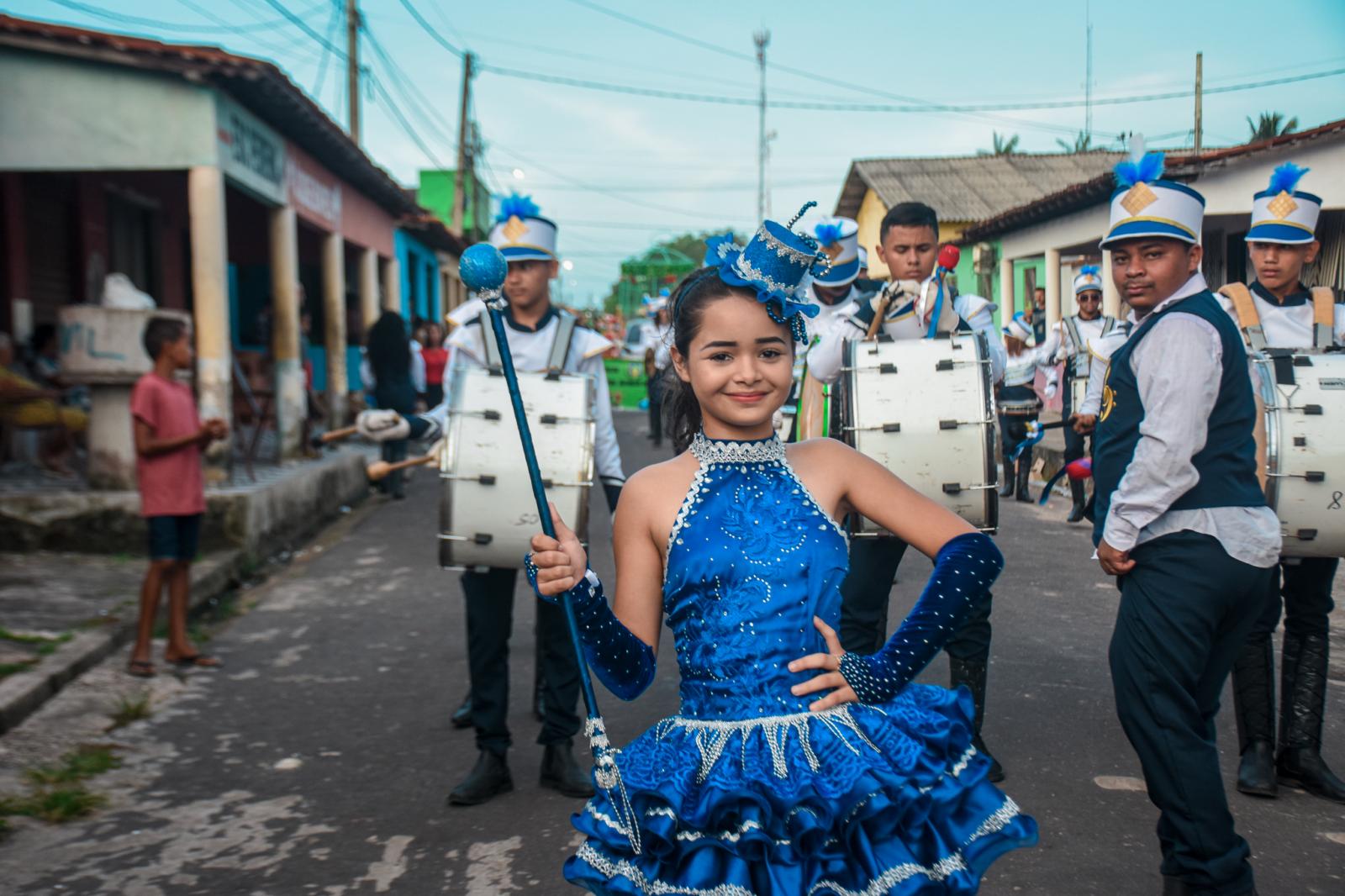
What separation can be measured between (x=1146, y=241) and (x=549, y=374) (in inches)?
87.4

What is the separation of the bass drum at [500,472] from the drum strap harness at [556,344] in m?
0.16

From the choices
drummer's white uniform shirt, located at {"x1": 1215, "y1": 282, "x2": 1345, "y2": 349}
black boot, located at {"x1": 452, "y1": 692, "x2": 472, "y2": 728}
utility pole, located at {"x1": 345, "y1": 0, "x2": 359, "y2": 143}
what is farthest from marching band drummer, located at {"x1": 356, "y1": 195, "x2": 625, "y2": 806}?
utility pole, located at {"x1": 345, "y1": 0, "x2": 359, "y2": 143}

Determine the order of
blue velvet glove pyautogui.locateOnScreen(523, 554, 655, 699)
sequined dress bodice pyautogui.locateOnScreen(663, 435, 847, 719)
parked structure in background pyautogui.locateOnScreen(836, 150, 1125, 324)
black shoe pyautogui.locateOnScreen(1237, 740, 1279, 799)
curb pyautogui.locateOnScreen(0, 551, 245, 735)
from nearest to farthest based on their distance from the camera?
blue velvet glove pyautogui.locateOnScreen(523, 554, 655, 699) < sequined dress bodice pyautogui.locateOnScreen(663, 435, 847, 719) < black shoe pyautogui.locateOnScreen(1237, 740, 1279, 799) < curb pyautogui.locateOnScreen(0, 551, 245, 735) < parked structure in background pyautogui.locateOnScreen(836, 150, 1125, 324)

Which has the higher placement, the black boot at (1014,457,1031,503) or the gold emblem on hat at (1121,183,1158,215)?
the gold emblem on hat at (1121,183,1158,215)

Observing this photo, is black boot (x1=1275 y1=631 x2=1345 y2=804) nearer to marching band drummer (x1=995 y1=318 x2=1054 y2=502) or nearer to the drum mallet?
the drum mallet

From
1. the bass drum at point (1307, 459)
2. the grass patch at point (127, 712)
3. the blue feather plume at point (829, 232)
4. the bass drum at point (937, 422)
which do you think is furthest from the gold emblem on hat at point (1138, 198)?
the grass patch at point (127, 712)

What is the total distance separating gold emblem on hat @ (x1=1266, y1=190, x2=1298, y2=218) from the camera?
15.7 ft

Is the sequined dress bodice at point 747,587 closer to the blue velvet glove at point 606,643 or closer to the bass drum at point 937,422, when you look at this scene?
the blue velvet glove at point 606,643

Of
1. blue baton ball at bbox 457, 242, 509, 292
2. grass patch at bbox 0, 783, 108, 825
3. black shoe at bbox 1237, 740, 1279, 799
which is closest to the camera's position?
blue baton ball at bbox 457, 242, 509, 292

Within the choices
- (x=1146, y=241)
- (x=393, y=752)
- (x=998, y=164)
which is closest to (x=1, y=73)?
(x=393, y=752)

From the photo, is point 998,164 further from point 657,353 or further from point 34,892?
point 34,892

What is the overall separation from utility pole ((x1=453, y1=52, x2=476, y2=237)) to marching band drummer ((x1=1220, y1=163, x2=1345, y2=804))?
25.0m

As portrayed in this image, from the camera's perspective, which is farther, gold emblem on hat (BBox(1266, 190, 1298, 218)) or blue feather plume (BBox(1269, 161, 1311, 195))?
blue feather plume (BBox(1269, 161, 1311, 195))

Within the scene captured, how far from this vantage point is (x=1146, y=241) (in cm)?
366
